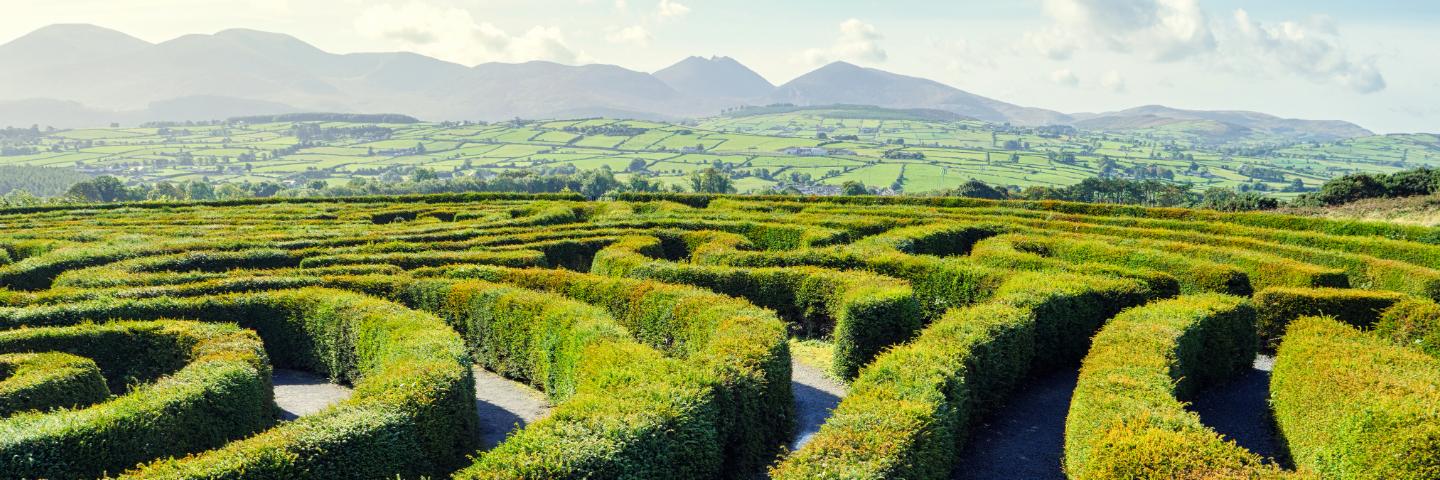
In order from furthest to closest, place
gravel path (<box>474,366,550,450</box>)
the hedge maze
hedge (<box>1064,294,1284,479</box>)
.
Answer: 1. gravel path (<box>474,366,550,450</box>)
2. the hedge maze
3. hedge (<box>1064,294,1284,479</box>)

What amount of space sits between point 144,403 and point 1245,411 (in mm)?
22826

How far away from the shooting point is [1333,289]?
20641 mm

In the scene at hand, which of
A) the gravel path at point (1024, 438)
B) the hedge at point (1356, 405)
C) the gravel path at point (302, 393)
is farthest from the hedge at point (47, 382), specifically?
the hedge at point (1356, 405)

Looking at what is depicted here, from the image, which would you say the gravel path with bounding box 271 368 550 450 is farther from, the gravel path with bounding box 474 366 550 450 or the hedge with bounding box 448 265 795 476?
the hedge with bounding box 448 265 795 476

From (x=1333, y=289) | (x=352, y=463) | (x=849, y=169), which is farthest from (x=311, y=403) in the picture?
(x=849, y=169)

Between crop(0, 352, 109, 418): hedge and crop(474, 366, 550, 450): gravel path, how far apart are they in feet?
25.8

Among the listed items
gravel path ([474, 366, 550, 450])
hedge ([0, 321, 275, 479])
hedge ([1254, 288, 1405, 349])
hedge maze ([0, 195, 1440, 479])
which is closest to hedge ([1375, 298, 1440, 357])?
hedge maze ([0, 195, 1440, 479])

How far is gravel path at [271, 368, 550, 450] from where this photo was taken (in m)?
17.5

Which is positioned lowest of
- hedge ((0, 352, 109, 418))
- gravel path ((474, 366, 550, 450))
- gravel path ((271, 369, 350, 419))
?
gravel path ((271, 369, 350, 419))

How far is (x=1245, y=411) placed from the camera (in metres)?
17.2

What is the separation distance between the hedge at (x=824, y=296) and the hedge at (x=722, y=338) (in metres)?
2.29

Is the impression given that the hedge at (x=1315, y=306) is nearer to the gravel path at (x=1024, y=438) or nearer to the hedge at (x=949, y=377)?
the hedge at (x=949, y=377)

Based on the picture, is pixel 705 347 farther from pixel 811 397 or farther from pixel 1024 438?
pixel 1024 438

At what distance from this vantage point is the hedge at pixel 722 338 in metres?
14.3
